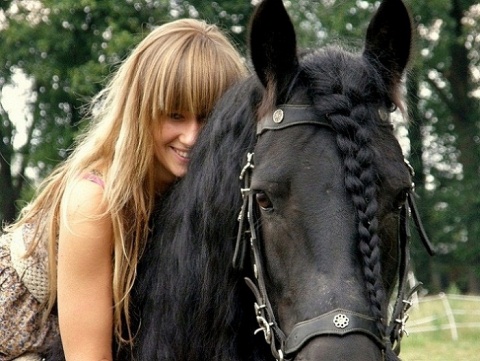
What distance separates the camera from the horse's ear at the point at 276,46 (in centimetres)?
283

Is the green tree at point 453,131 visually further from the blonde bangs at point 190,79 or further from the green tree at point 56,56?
the blonde bangs at point 190,79

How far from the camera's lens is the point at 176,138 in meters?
3.46

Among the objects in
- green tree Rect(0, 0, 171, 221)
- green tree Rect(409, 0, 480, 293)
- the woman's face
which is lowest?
green tree Rect(409, 0, 480, 293)

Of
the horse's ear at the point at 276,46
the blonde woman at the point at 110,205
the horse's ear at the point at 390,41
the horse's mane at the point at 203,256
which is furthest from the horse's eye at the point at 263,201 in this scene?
the blonde woman at the point at 110,205

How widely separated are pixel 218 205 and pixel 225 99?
473 millimetres

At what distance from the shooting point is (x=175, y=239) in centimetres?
321

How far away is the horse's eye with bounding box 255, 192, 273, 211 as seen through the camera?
2656 millimetres

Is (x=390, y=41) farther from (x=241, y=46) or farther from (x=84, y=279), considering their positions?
(x=241, y=46)

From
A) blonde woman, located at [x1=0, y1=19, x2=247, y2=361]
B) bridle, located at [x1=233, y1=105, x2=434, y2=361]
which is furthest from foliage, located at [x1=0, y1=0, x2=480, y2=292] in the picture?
bridle, located at [x1=233, y1=105, x2=434, y2=361]

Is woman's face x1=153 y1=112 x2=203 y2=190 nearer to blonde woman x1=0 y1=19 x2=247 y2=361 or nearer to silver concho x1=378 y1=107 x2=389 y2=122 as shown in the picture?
blonde woman x1=0 y1=19 x2=247 y2=361

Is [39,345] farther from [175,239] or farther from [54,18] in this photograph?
[54,18]

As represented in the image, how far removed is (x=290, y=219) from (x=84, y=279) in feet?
3.59

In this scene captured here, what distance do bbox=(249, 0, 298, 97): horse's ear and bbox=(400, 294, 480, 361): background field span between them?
9323mm

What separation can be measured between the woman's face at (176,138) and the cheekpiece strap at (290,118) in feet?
2.15
